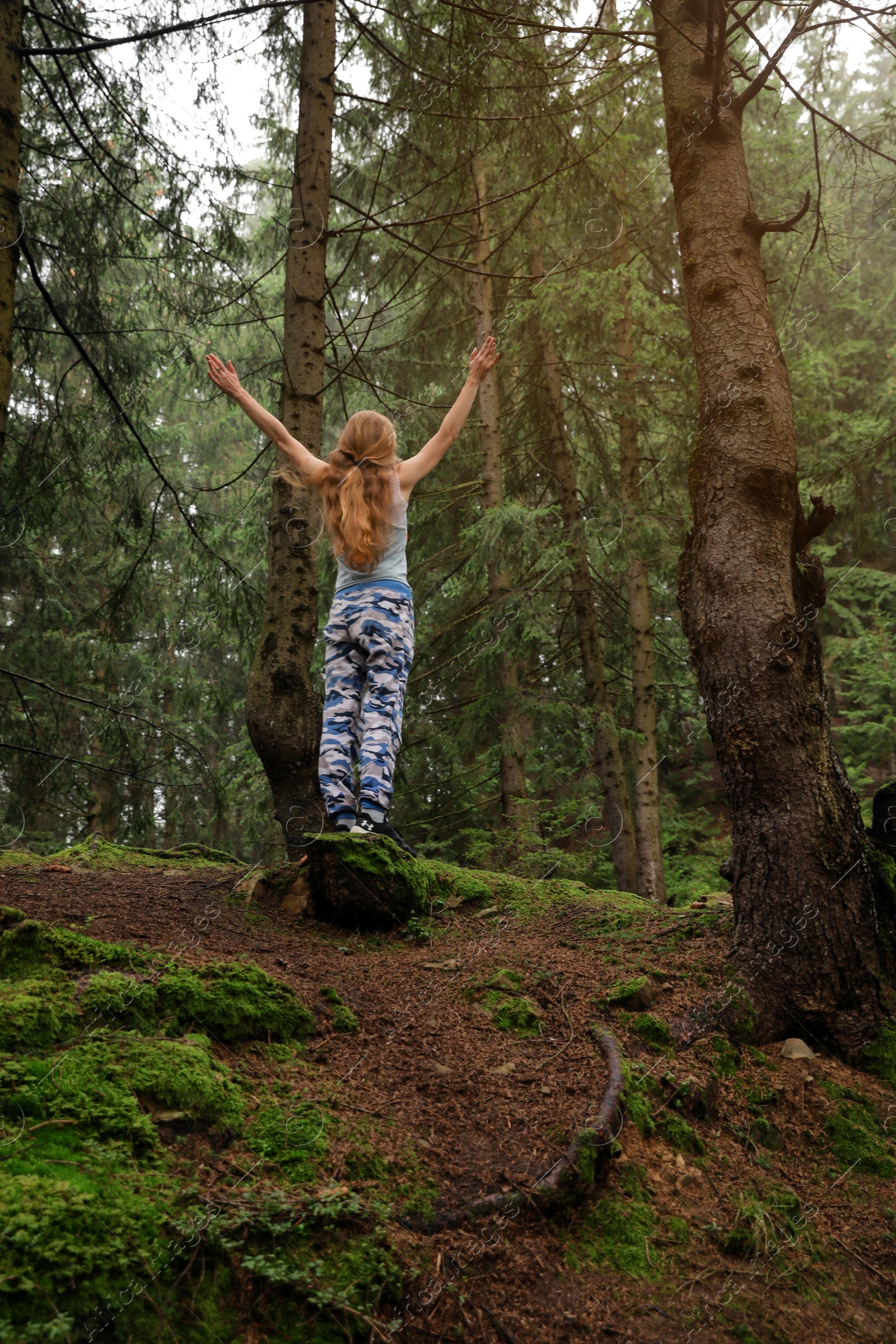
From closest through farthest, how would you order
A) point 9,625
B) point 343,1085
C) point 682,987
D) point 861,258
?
point 343,1085
point 682,987
point 9,625
point 861,258

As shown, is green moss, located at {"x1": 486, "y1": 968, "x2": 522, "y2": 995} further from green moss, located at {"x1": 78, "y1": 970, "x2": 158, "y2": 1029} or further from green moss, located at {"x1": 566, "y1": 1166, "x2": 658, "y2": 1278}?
green moss, located at {"x1": 78, "y1": 970, "x2": 158, "y2": 1029}

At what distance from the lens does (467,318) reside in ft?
34.7

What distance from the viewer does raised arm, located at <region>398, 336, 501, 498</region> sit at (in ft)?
14.4

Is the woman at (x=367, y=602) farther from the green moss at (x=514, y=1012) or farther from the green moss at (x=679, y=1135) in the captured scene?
the green moss at (x=679, y=1135)

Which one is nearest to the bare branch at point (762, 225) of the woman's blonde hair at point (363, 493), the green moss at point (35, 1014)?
the woman's blonde hair at point (363, 493)

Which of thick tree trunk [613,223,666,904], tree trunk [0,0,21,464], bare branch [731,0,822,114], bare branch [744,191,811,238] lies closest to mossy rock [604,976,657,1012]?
bare branch [744,191,811,238]

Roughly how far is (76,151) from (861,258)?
18411 millimetres

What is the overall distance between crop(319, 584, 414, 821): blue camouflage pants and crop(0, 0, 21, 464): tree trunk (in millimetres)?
2003

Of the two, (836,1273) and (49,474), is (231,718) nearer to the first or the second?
(49,474)

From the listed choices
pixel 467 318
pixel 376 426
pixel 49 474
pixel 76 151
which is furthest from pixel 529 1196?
pixel 467 318

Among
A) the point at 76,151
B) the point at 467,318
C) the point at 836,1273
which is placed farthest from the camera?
the point at 467,318

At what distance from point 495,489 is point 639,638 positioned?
8.48ft

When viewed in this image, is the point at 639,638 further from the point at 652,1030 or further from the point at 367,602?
the point at 652,1030

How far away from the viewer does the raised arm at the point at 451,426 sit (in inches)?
173
